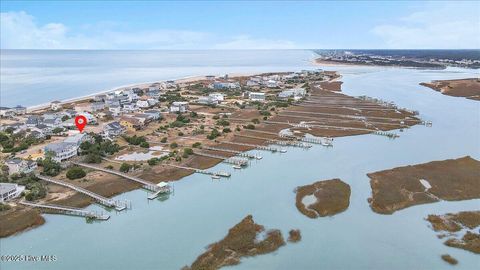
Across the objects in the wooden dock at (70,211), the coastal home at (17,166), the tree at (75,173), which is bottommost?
the wooden dock at (70,211)

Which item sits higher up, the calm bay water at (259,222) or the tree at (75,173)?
the tree at (75,173)

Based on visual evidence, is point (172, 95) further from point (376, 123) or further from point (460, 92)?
point (460, 92)

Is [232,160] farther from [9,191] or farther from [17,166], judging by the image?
[9,191]

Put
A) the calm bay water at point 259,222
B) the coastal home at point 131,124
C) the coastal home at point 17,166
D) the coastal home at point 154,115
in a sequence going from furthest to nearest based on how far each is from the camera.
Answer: the coastal home at point 154,115, the coastal home at point 131,124, the coastal home at point 17,166, the calm bay water at point 259,222

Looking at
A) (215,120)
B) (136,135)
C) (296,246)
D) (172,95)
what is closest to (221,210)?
(296,246)

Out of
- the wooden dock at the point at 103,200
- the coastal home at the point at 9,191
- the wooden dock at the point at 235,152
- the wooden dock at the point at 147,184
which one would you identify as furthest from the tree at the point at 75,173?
the wooden dock at the point at 235,152

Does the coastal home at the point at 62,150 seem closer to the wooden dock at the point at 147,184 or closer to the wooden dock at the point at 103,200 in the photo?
the wooden dock at the point at 147,184
